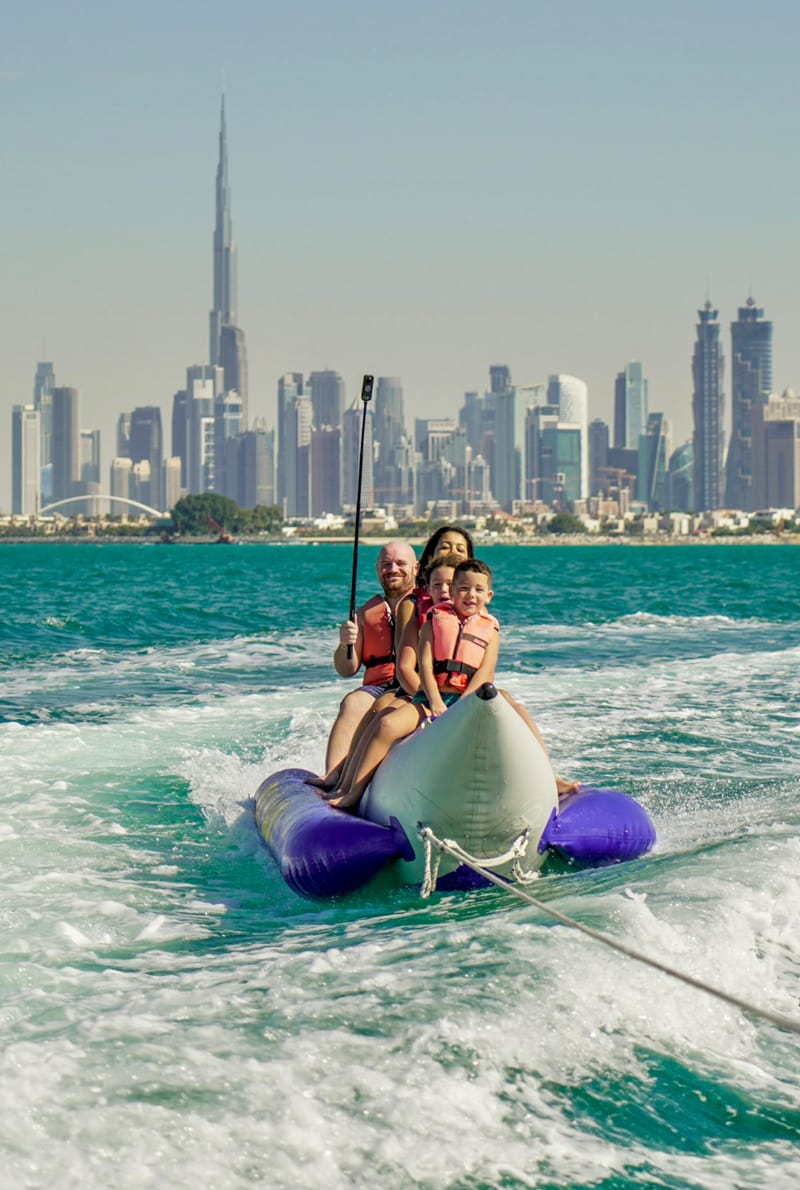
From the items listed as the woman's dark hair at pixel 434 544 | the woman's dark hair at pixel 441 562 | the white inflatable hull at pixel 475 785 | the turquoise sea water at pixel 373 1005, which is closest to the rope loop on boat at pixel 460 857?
the white inflatable hull at pixel 475 785

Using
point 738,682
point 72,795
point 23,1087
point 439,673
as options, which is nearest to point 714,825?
→ point 439,673

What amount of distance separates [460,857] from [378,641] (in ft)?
A: 6.66

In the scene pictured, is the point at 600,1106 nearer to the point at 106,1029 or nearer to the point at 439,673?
the point at 106,1029

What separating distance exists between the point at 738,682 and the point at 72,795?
9152mm

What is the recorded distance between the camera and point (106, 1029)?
4.67 metres

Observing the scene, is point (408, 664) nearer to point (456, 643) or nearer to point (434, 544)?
point (456, 643)

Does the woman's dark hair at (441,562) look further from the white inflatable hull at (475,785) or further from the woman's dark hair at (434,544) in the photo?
the white inflatable hull at (475,785)

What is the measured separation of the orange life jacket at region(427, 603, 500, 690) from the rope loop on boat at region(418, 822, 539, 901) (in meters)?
0.97

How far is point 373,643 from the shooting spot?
786 centimetres

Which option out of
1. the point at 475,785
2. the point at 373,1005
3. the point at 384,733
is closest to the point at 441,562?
the point at 384,733

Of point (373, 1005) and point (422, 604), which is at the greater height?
point (422, 604)

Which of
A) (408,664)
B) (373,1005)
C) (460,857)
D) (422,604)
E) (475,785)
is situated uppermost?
(422,604)

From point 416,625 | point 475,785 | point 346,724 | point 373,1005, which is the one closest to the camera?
point 373,1005

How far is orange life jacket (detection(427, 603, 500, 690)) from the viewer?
269 inches
